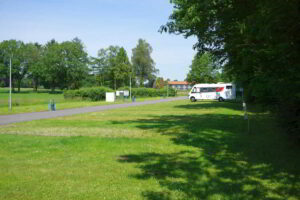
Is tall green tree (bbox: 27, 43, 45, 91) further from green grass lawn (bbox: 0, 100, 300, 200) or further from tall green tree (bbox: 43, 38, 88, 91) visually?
green grass lawn (bbox: 0, 100, 300, 200)

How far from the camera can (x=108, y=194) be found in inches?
181

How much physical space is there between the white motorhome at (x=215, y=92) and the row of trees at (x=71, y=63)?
33.0 meters

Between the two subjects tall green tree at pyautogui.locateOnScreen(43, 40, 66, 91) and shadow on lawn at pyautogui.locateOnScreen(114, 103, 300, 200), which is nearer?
shadow on lawn at pyautogui.locateOnScreen(114, 103, 300, 200)

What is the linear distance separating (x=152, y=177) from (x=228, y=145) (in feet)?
12.7

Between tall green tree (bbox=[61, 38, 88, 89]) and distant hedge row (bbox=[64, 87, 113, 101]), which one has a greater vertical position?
tall green tree (bbox=[61, 38, 88, 89])

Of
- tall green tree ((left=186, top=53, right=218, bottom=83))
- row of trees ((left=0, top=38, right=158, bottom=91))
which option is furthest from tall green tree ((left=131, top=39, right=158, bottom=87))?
tall green tree ((left=186, top=53, right=218, bottom=83))

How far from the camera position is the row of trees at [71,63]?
82938 mm

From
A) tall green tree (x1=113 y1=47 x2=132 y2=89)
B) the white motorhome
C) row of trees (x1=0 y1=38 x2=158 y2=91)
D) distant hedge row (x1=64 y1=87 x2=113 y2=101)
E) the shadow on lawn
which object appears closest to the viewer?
the shadow on lawn

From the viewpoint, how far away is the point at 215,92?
4247cm

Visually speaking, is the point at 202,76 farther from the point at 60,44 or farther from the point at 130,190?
the point at 130,190

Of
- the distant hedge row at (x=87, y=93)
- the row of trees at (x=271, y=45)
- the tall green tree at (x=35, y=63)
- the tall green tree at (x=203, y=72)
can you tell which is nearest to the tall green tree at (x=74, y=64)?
the tall green tree at (x=35, y=63)

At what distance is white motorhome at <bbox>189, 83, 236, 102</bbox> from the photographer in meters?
41.9

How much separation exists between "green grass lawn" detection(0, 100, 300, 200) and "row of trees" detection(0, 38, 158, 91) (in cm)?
6544

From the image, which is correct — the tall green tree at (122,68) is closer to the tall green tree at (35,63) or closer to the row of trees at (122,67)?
the row of trees at (122,67)
